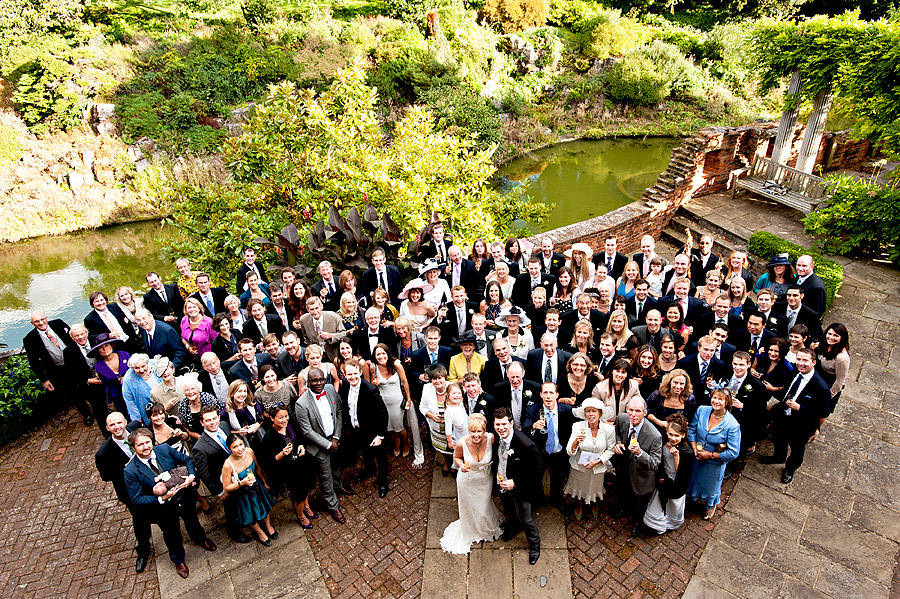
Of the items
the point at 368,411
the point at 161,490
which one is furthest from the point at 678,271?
the point at 161,490

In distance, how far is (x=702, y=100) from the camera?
84.4ft

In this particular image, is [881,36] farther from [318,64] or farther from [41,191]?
[41,191]

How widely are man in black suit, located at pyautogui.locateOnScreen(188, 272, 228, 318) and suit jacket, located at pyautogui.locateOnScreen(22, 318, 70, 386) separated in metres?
1.66

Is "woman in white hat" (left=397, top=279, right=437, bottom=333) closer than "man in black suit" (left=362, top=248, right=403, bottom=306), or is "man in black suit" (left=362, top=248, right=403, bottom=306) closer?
"woman in white hat" (left=397, top=279, right=437, bottom=333)

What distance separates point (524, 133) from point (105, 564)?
67.8 feet

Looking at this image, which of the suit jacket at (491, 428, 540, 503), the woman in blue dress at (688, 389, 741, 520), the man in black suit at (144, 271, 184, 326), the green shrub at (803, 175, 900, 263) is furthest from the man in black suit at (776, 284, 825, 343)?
the man in black suit at (144, 271, 184, 326)

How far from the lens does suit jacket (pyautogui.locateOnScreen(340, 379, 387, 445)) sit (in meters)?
5.86

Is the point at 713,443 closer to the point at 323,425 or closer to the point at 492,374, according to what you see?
the point at 492,374

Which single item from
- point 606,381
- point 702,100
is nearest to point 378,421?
point 606,381

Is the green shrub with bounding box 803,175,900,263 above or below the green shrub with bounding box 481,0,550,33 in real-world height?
below

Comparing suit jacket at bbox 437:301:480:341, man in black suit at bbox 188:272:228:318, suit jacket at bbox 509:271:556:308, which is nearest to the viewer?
suit jacket at bbox 437:301:480:341

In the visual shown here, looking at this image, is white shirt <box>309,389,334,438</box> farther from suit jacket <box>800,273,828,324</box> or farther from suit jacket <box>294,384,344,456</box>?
suit jacket <box>800,273,828,324</box>

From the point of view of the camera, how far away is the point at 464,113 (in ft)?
67.3

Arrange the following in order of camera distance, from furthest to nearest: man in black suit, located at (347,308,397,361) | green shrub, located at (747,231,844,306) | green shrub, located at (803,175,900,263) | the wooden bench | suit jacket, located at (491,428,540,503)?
the wooden bench < green shrub, located at (803,175,900,263) < green shrub, located at (747,231,844,306) < man in black suit, located at (347,308,397,361) < suit jacket, located at (491,428,540,503)
